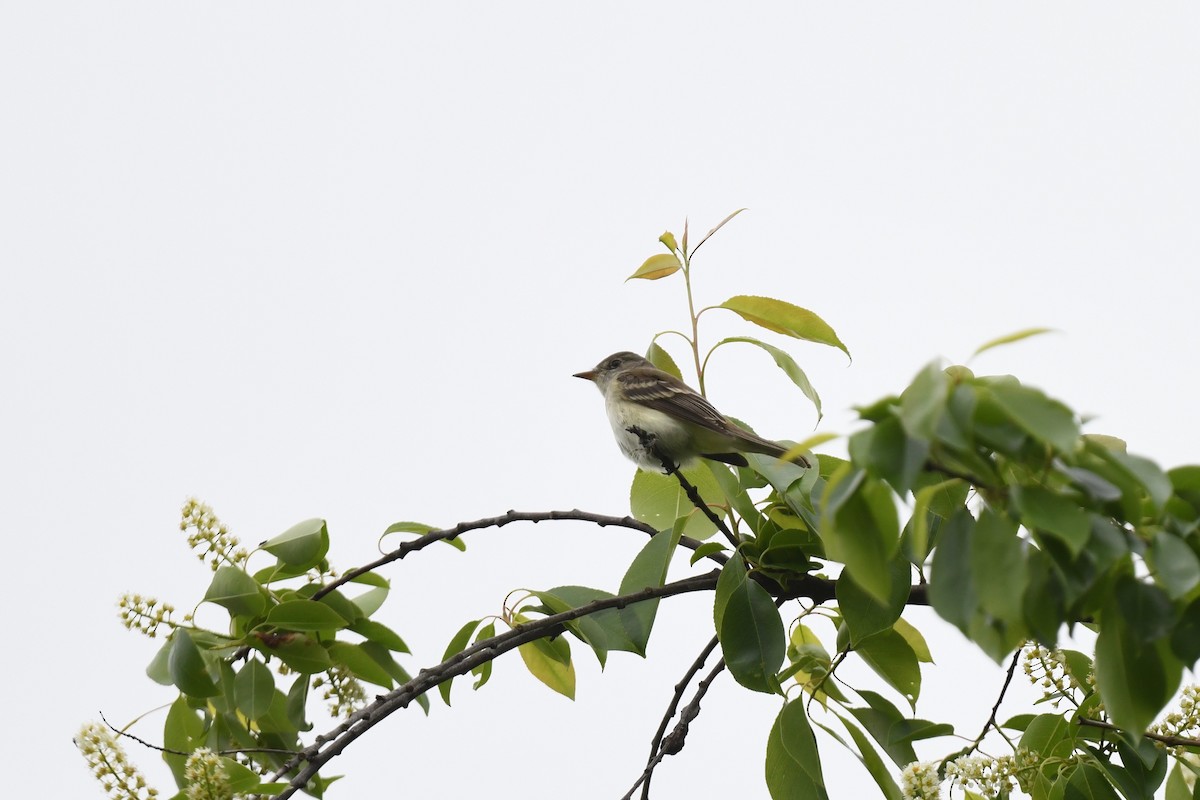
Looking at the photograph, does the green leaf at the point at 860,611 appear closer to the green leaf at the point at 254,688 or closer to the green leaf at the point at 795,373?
the green leaf at the point at 795,373

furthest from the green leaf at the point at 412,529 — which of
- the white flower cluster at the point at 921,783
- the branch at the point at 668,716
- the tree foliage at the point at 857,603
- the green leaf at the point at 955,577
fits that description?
the green leaf at the point at 955,577

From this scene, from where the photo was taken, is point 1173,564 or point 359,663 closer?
point 1173,564

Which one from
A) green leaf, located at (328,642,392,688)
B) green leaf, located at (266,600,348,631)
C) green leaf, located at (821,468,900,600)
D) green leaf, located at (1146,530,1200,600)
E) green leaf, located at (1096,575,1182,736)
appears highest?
green leaf, located at (266,600,348,631)

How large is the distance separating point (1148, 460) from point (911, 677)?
1.50 meters

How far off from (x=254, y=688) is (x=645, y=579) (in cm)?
99

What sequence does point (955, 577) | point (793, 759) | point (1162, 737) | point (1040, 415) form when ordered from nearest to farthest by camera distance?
1. point (1040, 415)
2. point (955, 577)
3. point (1162, 737)
4. point (793, 759)

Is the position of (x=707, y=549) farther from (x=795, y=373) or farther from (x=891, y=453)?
(x=891, y=453)

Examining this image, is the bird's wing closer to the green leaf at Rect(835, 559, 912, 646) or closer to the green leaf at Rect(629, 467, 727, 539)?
the green leaf at Rect(629, 467, 727, 539)

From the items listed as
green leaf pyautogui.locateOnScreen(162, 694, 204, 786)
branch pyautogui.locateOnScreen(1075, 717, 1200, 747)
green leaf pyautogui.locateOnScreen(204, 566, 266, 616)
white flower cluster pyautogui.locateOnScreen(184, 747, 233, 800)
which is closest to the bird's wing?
green leaf pyautogui.locateOnScreen(204, 566, 266, 616)

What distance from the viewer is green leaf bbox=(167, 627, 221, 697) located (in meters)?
2.73

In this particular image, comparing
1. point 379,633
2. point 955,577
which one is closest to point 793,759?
point 379,633

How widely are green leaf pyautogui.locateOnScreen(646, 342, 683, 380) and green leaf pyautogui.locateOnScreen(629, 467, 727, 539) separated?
1.07 ft

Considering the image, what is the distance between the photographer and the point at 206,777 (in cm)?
229

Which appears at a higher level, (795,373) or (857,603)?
(795,373)
